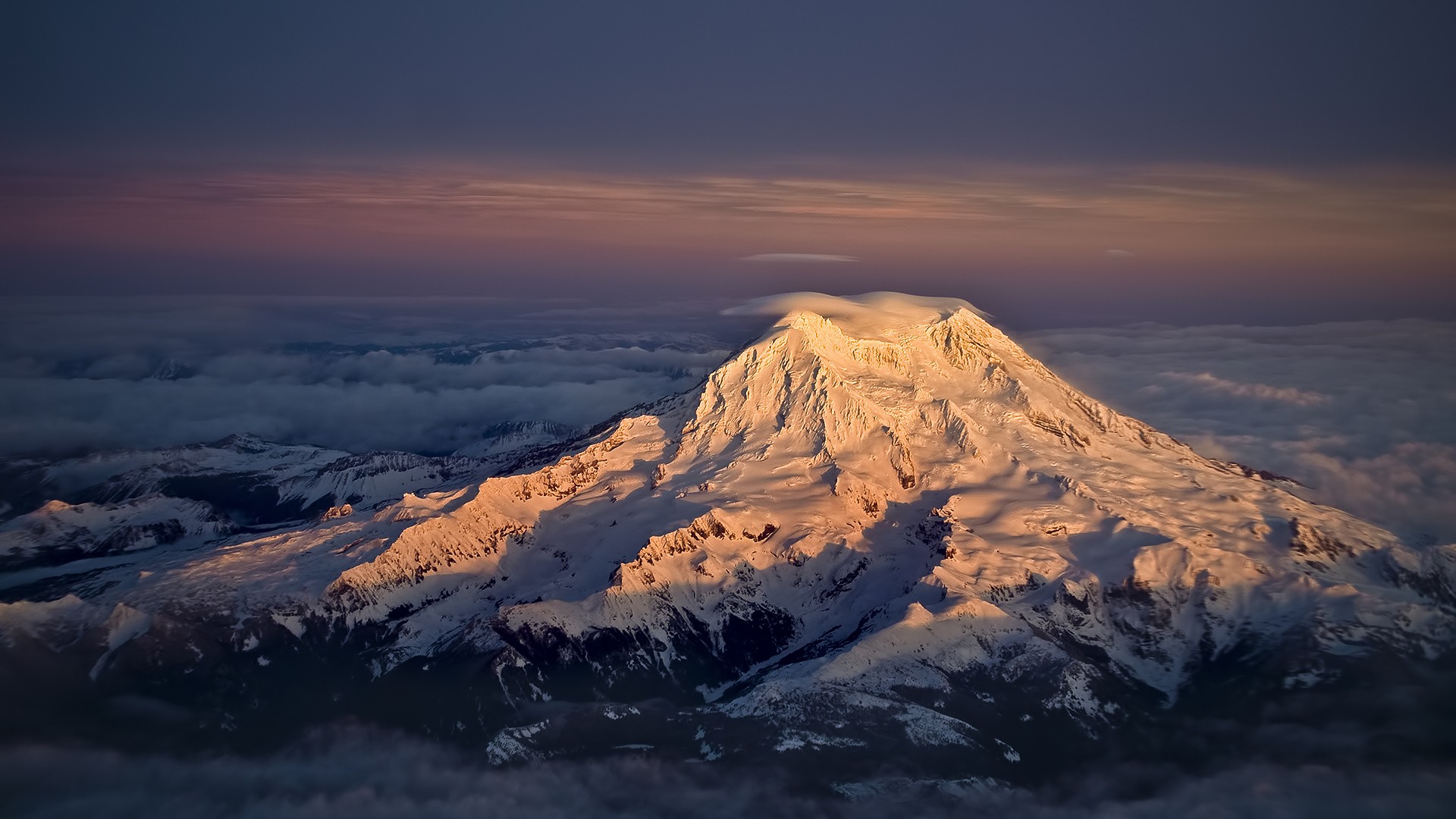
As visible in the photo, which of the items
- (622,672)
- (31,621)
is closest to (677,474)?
(622,672)

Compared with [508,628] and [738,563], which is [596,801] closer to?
[508,628]

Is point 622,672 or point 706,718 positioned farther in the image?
point 622,672

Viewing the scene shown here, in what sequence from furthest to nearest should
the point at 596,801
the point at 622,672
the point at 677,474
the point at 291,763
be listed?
the point at 677,474 → the point at 622,672 → the point at 291,763 → the point at 596,801

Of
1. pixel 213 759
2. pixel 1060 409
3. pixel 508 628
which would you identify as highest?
pixel 1060 409

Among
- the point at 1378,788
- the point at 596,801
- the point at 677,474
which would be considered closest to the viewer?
the point at 1378,788

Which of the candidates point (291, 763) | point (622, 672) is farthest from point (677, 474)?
point (291, 763)

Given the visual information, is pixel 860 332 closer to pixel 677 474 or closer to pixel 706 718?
pixel 677 474

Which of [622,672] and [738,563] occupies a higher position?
[738,563]
